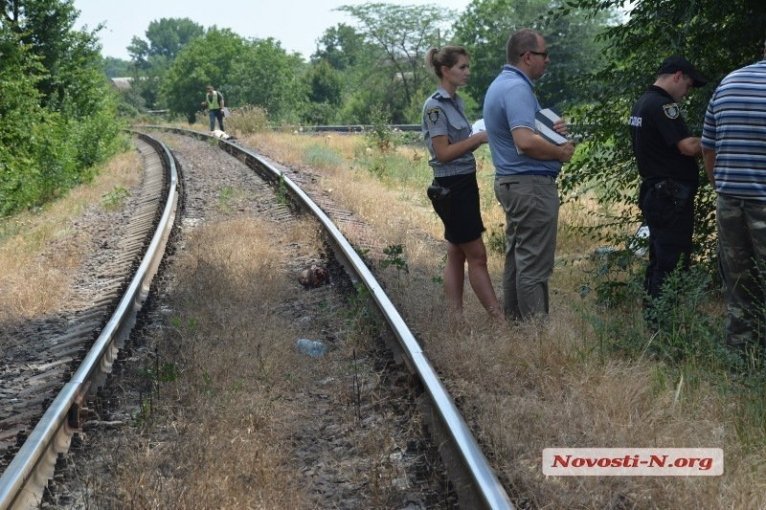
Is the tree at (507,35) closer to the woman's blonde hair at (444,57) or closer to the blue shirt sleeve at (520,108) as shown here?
the woman's blonde hair at (444,57)

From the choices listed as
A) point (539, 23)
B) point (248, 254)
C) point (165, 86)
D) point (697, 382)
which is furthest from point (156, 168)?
point (165, 86)

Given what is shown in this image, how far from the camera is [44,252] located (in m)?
10.6

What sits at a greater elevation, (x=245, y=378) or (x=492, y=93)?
(x=492, y=93)

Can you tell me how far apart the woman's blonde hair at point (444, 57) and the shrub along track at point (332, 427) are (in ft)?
5.71

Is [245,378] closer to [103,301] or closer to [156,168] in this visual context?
[103,301]

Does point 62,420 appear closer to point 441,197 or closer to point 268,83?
point 441,197

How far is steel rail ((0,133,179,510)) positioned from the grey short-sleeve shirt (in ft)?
7.83

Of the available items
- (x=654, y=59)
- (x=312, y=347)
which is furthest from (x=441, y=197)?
(x=654, y=59)

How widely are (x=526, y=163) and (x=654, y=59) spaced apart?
6.04ft

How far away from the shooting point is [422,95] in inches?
2062

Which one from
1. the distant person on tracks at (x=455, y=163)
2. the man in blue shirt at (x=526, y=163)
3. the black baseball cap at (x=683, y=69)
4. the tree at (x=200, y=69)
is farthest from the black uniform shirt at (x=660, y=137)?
the tree at (x=200, y=69)

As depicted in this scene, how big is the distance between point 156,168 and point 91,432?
651 inches

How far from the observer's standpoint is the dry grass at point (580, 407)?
3678 millimetres

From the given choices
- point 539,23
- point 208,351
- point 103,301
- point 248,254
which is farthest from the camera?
point 248,254
